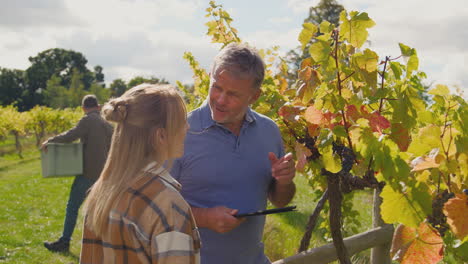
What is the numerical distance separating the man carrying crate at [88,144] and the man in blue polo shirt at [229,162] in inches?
154

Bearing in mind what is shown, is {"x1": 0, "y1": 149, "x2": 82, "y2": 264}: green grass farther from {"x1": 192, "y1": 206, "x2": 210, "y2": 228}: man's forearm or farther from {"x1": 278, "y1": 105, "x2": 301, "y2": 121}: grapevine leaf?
{"x1": 278, "y1": 105, "x2": 301, "y2": 121}: grapevine leaf

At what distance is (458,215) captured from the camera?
4.26 ft

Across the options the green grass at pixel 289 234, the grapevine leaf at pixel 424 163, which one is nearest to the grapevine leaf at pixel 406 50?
the grapevine leaf at pixel 424 163

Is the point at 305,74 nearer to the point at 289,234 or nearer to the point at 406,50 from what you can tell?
the point at 406,50

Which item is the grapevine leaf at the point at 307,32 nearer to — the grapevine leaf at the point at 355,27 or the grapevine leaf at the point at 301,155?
the grapevine leaf at the point at 355,27

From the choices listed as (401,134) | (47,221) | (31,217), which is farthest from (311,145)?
(31,217)

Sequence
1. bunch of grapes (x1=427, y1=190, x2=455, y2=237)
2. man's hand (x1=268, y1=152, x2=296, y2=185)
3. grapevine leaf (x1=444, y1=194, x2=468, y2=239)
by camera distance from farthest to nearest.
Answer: man's hand (x1=268, y1=152, x2=296, y2=185)
bunch of grapes (x1=427, y1=190, x2=455, y2=237)
grapevine leaf (x1=444, y1=194, x2=468, y2=239)

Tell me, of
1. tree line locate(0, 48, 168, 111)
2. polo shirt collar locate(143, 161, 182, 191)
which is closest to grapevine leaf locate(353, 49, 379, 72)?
polo shirt collar locate(143, 161, 182, 191)

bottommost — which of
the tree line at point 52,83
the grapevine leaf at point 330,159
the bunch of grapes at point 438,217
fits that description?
the bunch of grapes at point 438,217

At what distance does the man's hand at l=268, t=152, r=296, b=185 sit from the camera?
2.15m

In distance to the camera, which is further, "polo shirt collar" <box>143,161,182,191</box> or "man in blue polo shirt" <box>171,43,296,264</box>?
"man in blue polo shirt" <box>171,43,296,264</box>

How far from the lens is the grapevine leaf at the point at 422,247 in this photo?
1.53 metres

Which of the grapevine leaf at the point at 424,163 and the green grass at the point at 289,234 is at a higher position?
the grapevine leaf at the point at 424,163

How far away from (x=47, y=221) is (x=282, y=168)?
22.2 feet
